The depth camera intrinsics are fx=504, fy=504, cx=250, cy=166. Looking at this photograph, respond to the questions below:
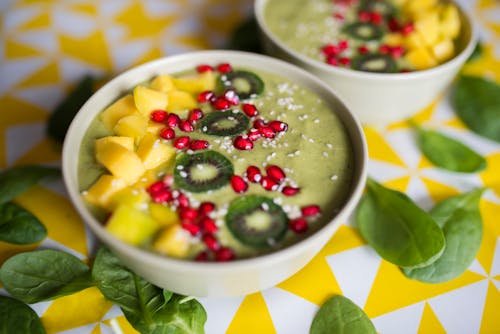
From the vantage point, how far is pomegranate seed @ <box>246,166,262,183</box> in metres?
1.55

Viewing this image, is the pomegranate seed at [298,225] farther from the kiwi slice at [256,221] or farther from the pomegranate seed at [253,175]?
the pomegranate seed at [253,175]

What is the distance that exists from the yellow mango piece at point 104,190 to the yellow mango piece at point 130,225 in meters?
0.08

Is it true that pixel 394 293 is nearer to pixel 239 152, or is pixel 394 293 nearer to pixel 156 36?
pixel 239 152

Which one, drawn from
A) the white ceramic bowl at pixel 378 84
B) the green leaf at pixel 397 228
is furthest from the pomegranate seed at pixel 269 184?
the white ceramic bowl at pixel 378 84

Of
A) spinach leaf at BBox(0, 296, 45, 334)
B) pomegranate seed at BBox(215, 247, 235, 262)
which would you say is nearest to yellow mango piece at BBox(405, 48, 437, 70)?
pomegranate seed at BBox(215, 247, 235, 262)

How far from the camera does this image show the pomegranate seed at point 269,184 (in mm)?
1538

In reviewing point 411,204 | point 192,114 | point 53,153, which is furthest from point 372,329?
point 53,153

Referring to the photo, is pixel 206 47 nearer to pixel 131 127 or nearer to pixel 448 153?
pixel 131 127

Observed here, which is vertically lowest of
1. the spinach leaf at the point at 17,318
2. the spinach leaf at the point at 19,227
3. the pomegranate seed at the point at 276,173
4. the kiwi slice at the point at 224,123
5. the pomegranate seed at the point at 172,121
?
the spinach leaf at the point at 17,318

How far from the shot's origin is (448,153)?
6.95 feet

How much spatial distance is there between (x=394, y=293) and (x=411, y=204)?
319 millimetres

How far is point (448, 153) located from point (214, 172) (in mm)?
1095

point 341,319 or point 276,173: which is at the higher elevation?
point 276,173

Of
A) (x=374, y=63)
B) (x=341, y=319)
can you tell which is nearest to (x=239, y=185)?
(x=341, y=319)
